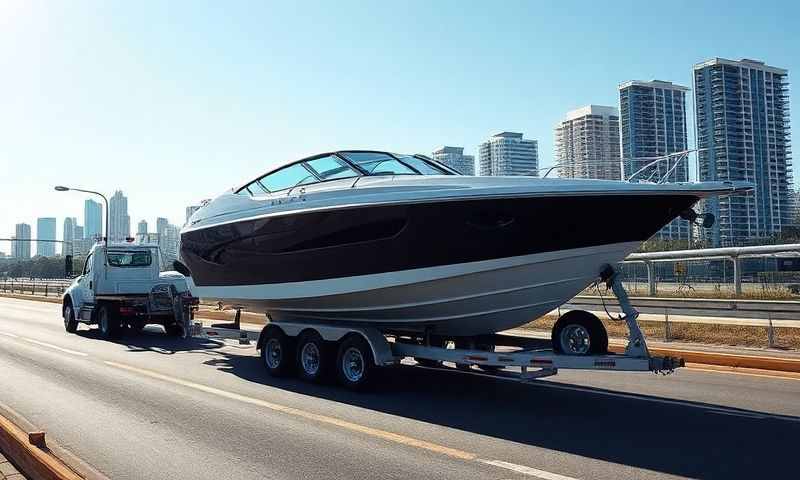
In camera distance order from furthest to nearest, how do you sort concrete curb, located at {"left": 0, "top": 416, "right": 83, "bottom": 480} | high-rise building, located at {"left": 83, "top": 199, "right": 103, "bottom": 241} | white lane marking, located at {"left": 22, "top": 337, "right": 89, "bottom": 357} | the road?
high-rise building, located at {"left": 83, "top": 199, "right": 103, "bottom": 241} < white lane marking, located at {"left": 22, "top": 337, "right": 89, "bottom": 357} < the road < concrete curb, located at {"left": 0, "top": 416, "right": 83, "bottom": 480}

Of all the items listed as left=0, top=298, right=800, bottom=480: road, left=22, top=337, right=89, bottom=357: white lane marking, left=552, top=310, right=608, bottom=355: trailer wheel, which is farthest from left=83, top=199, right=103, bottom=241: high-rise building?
left=552, top=310, right=608, bottom=355: trailer wheel

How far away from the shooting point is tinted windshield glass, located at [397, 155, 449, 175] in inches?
368

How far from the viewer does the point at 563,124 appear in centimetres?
1650

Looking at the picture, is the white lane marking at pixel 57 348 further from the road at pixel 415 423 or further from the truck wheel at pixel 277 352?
the truck wheel at pixel 277 352

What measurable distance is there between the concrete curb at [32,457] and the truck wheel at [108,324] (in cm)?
1149

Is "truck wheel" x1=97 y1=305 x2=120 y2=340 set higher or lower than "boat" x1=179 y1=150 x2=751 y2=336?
lower

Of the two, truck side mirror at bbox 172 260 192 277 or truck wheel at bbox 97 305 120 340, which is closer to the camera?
truck side mirror at bbox 172 260 192 277

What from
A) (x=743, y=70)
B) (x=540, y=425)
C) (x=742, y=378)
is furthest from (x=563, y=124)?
(x=743, y=70)

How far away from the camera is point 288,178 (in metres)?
10.3

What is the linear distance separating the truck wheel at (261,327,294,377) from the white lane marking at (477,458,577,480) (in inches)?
203

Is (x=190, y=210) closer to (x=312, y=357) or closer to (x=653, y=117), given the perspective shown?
(x=312, y=357)

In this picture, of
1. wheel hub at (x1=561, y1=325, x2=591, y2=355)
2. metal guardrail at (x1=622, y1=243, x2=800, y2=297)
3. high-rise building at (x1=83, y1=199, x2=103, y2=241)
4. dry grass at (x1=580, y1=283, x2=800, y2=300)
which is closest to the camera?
wheel hub at (x1=561, y1=325, x2=591, y2=355)

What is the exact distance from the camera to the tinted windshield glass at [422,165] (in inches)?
368

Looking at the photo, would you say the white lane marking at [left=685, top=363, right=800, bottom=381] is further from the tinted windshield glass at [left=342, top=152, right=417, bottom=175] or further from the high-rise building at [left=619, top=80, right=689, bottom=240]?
the high-rise building at [left=619, top=80, right=689, bottom=240]
